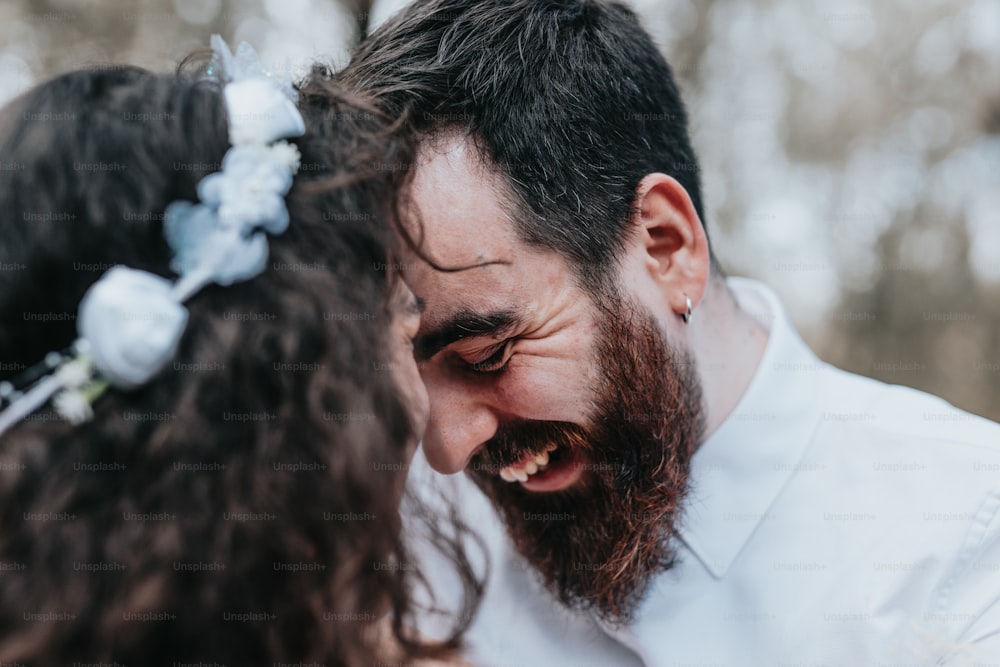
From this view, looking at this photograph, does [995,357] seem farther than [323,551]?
Yes

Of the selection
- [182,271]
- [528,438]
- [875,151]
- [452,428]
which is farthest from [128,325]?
[875,151]

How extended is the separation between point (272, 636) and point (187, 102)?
794 mm

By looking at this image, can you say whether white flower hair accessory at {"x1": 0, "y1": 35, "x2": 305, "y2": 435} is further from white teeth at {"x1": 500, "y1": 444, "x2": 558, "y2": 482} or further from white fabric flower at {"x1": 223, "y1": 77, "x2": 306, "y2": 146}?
white teeth at {"x1": 500, "y1": 444, "x2": 558, "y2": 482}

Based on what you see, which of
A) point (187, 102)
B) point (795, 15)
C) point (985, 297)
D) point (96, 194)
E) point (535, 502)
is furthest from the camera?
point (985, 297)

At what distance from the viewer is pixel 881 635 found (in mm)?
1771

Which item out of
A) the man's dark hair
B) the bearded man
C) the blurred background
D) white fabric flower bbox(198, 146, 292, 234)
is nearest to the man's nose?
the bearded man

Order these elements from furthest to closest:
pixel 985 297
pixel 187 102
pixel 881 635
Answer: pixel 985 297 → pixel 881 635 → pixel 187 102

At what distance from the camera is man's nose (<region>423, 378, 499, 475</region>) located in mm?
1850

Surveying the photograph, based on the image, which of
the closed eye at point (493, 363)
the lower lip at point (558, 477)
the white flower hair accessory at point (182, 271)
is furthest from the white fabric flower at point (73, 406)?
the lower lip at point (558, 477)

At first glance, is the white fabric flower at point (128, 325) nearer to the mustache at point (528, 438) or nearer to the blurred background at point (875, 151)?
the mustache at point (528, 438)

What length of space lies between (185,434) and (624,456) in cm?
111

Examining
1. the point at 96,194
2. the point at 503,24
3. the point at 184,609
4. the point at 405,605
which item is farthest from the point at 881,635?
the point at 96,194

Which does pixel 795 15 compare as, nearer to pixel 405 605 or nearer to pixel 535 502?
pixel 535 502

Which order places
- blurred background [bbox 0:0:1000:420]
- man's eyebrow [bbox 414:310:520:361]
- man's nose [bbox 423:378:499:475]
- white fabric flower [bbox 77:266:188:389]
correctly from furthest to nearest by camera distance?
blurred background [bbox 0:0:1000:420]
man's nose [bbox 423:378:499:475]
man's eyebrow [bbox 414:310:520:361]
white fabric flower [bbox 77:266:188:389]
